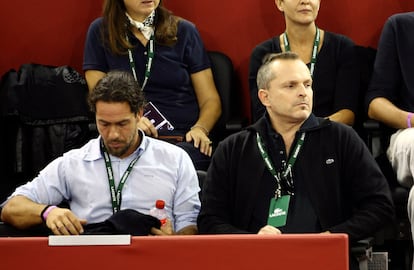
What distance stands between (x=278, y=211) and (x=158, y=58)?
145 centimetres

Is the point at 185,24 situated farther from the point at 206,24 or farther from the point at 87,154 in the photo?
the point at 87,154

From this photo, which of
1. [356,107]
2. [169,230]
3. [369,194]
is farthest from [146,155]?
[356,107]

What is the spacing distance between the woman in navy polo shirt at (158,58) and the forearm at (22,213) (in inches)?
43.6

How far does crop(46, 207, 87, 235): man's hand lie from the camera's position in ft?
10.9

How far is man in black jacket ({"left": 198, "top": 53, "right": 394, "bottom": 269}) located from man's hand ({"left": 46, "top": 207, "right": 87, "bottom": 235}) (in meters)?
0.46

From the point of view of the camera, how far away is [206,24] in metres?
5.04

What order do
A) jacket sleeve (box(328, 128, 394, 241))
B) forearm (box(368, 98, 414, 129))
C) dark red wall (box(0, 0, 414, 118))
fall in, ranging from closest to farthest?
jacket sleeve (box(328, 128, 394, 241)) < forearm (box(368, 98, 414, 129)) < dark red wall (box(0, 0, 414, 118))

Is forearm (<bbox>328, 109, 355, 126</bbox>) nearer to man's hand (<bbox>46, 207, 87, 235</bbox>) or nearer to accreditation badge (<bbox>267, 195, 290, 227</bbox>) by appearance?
accreditation badge (<bbox>267, 195, 290, 227</bbox>)

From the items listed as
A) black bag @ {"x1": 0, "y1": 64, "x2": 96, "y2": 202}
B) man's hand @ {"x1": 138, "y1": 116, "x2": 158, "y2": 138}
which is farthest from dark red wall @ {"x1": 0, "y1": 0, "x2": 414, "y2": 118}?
man's hand @ {"x1": 138, "y1": 116, "x2": 158, "y2": 138}

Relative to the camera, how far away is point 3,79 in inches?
185

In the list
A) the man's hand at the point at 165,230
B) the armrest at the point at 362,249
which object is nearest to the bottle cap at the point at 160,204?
the man's hand at the point at 165,230

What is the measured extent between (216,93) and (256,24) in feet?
2.02

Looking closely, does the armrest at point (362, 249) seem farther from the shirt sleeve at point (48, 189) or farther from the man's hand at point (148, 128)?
the man's hand at point (148, 128)

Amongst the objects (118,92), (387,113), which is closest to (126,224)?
(118,92)
